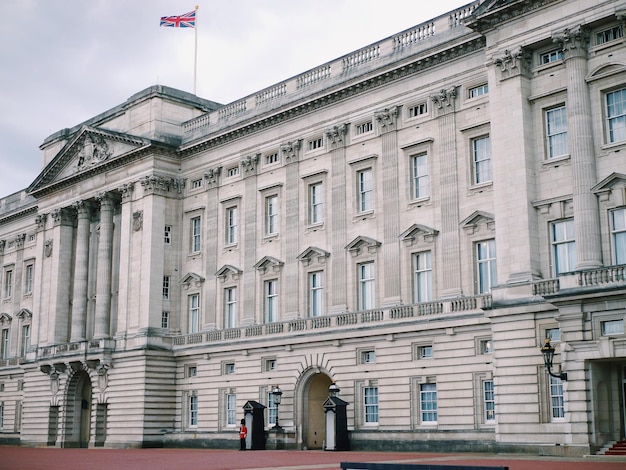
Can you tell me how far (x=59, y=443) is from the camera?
66.6 m

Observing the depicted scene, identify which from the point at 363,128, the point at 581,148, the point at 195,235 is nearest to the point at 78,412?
the point at 195,235

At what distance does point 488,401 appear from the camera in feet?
138

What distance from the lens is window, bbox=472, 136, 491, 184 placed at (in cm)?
4466

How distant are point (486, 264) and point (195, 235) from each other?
25.7 meters

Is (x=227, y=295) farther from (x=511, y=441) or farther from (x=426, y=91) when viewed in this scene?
(x=511, y=441)

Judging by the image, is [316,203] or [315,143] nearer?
[316,203]

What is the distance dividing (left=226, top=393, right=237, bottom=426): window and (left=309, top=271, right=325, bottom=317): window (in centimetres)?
872

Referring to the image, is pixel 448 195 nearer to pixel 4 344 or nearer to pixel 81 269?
pixel 81 269

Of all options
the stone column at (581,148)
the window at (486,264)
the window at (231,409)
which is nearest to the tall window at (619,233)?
the stone column at (581,148)

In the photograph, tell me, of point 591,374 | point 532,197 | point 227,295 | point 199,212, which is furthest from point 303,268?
point 591,374

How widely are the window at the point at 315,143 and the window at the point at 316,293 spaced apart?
7791 millimetres

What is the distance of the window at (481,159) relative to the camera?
44656mm

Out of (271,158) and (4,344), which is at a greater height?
(271,158)

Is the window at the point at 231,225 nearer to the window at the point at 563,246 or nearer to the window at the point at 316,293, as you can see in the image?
the window at the point at 316,293
